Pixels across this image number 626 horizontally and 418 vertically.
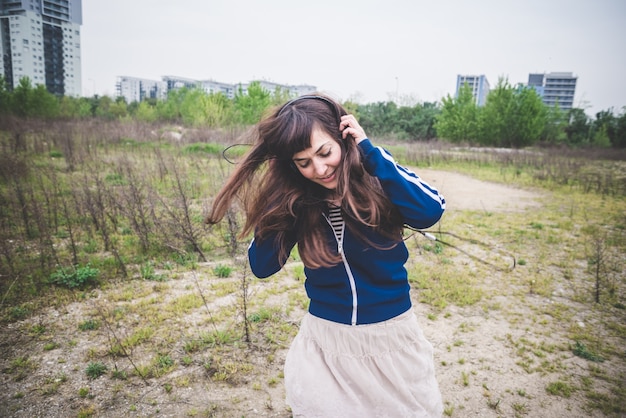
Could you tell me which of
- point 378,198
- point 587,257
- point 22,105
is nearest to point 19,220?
point 378,198

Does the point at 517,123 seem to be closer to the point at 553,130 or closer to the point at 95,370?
the point at 553,130

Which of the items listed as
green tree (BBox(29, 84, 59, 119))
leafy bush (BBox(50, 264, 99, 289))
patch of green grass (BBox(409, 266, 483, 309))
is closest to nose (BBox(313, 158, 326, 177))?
patch of green grass (BBox(409, 266, 483, 309))

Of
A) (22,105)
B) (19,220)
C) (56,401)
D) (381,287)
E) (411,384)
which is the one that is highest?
(22,105)

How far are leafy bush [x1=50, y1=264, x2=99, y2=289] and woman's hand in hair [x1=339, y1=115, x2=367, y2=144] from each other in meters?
4.36

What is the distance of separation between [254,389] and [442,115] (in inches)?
1509

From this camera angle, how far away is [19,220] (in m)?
5.99

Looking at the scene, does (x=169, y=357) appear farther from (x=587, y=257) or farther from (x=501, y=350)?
(x=587, y=257)

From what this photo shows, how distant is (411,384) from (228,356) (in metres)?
2.31

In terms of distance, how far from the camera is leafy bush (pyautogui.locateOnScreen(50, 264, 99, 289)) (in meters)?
4.29

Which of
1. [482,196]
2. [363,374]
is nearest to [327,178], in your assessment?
[363,374]

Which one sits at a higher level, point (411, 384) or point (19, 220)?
point (411, 384)

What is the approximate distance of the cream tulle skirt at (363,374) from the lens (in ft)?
4.13

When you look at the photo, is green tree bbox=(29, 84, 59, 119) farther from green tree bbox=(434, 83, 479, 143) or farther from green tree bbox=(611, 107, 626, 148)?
green tree bbox=(611, 107, 626, 148)

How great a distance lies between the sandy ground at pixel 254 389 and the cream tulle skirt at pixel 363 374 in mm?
1581
